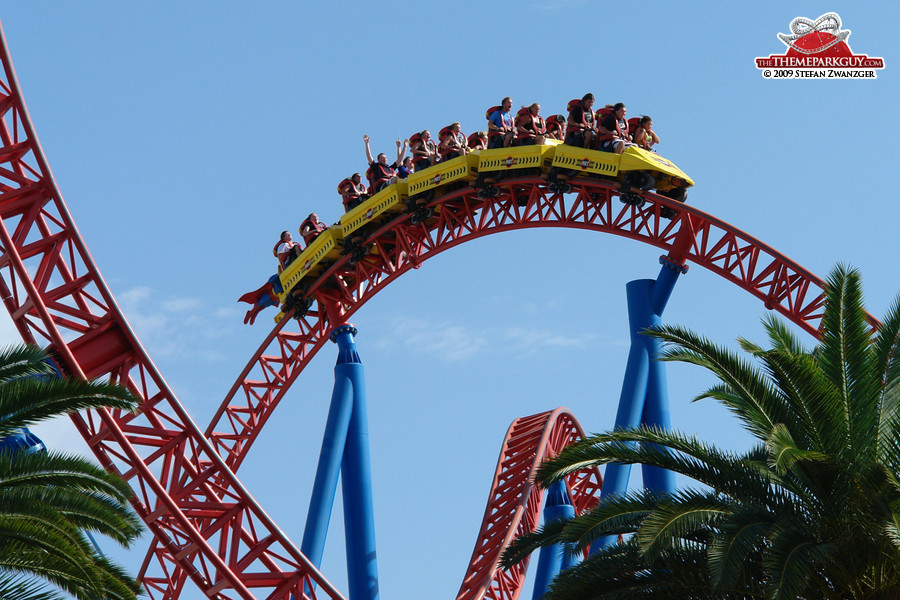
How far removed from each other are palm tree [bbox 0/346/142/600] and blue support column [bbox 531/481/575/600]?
714cm

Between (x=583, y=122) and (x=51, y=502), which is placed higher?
(x=583, y=122)

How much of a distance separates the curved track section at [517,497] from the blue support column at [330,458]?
188cm

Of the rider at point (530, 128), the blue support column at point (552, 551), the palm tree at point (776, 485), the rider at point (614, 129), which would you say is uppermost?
the rider at point (530, 128)

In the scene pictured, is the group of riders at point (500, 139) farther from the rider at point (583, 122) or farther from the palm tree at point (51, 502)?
the palm tree at point (51, 502)

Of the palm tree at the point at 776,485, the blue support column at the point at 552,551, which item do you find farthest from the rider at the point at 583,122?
the palm tree at the point at 776,485

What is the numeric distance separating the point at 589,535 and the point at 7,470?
3.47 meters

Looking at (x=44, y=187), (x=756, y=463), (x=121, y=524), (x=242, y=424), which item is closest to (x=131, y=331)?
(x=44, y=187)

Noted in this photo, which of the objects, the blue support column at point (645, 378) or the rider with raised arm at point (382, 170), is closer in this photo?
the blue support column at point (645, 378)

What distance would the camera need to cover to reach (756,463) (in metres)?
7.55

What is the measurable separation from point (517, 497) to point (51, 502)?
863cm

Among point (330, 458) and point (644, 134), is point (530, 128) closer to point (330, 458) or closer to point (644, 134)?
point (644, 134)

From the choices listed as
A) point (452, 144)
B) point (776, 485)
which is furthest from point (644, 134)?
point (776, 485)

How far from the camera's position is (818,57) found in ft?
47.1

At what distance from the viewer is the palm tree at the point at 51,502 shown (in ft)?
24.4
